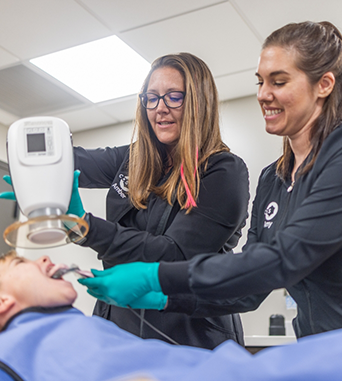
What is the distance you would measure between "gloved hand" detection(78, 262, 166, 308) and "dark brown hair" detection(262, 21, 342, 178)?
502mm

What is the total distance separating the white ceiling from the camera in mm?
2932

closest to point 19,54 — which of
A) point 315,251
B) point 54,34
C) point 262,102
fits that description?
point 54,34

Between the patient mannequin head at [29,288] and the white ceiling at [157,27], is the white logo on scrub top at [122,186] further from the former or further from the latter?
the white ceiling at [157,27]

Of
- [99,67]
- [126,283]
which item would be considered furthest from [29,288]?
[99,67]

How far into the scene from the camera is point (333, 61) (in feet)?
4.47

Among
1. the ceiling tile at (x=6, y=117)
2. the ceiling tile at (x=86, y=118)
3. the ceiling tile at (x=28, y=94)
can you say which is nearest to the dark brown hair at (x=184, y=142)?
the ceiling tile at (x=28, y=94)

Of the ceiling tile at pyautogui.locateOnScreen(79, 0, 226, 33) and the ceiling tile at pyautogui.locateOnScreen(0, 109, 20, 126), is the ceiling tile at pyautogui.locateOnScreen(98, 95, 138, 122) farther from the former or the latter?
the ceiling tile at pyautogui.locateOnScreen(79, 0, 226, 33)

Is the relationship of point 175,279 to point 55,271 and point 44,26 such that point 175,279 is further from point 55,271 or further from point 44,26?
point 44,26

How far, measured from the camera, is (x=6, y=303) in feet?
4.04

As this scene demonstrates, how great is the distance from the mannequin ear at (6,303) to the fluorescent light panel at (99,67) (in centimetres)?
238

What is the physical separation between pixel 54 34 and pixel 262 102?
2.20 metres

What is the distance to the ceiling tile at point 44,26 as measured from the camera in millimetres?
2949

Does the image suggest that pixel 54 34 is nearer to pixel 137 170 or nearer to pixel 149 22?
pixel 149 22

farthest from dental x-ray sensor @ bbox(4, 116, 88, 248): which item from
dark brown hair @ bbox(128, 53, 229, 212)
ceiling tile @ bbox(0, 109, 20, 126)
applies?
ceiling tile @ bbox(0, 109, 20, 126)
